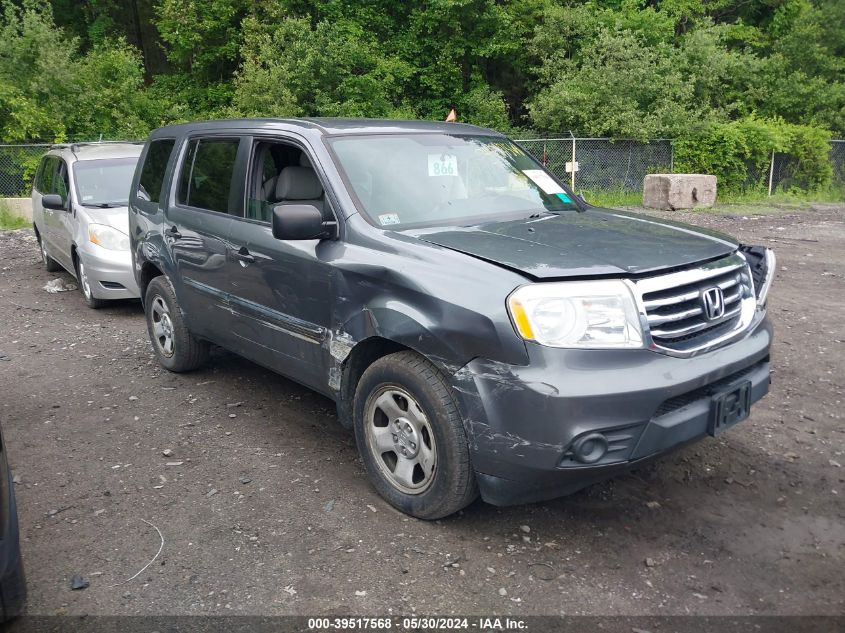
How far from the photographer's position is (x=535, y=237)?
3736 millimetres

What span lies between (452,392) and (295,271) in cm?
134

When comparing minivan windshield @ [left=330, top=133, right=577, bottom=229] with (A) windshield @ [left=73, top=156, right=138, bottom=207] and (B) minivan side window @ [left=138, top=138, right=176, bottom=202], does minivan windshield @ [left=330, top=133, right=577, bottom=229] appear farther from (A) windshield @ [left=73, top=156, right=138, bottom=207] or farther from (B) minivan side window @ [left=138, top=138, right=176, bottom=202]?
(A) windshield @ [left=73, top=156, right=138, bottom=207]

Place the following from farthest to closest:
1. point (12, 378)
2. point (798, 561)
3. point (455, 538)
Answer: point (12, 378) → point (455, 538) → point (798, 561)

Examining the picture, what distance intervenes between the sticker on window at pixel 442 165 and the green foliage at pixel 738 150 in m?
17.5

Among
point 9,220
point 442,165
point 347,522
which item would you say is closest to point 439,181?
point 442,165

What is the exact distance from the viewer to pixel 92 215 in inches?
330

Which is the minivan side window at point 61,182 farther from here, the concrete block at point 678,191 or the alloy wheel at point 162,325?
the concrete block at point 678,191

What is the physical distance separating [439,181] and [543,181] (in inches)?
34.1

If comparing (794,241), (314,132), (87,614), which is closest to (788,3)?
(794,241)

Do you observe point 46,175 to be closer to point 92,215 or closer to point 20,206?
point 92,215

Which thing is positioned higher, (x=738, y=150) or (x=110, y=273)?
(x=738, y=150)

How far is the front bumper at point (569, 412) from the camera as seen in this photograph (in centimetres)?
301

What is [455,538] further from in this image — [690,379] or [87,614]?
[87,614]

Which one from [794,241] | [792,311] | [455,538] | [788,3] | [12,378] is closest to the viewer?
[455,538]
